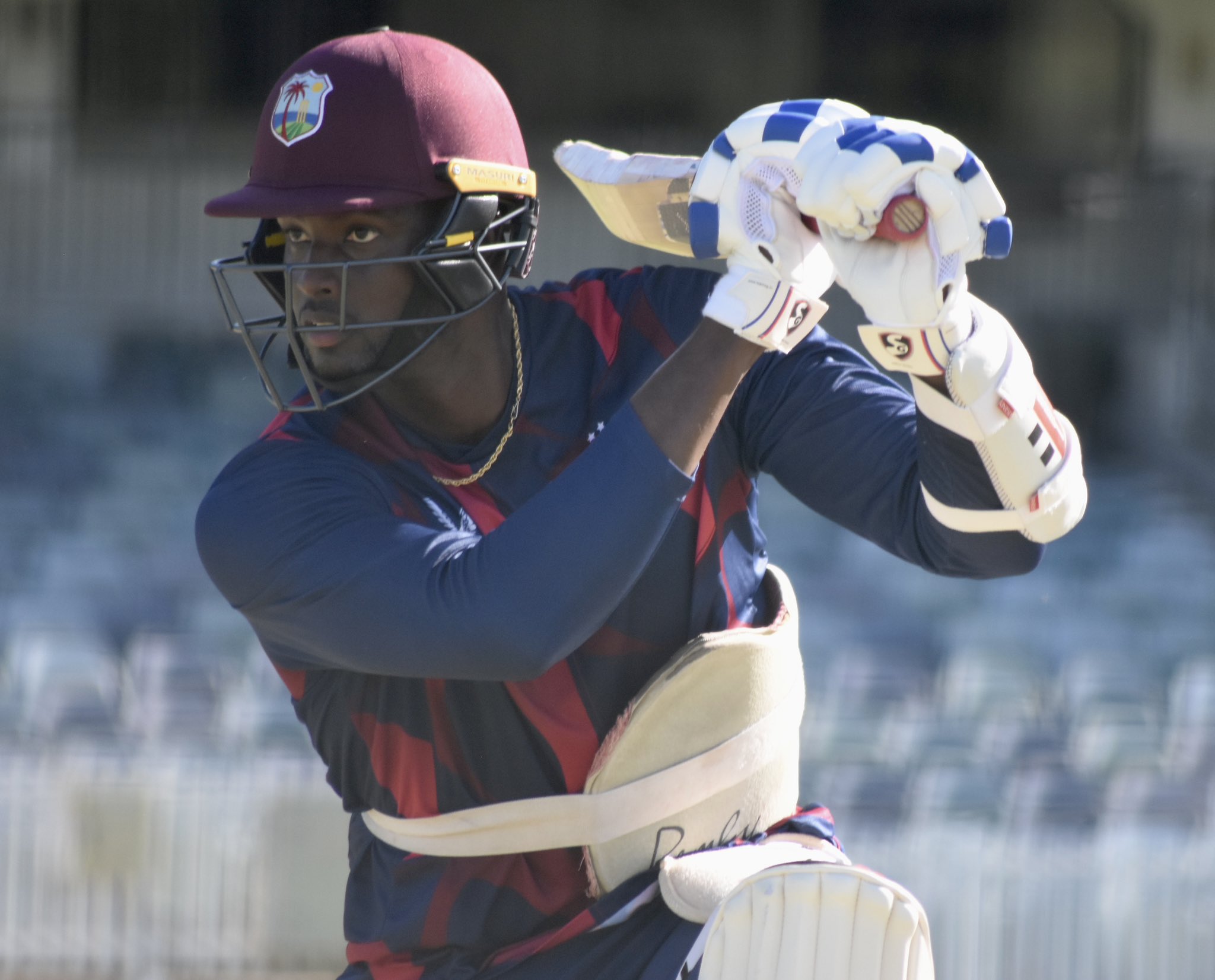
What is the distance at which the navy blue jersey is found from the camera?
55.1 inches

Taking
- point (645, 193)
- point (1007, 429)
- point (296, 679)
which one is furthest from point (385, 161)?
point (1007, 429)

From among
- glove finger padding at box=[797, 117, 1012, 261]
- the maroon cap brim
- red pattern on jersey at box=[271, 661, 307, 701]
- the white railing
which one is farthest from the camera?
the white railing

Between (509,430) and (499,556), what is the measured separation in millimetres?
283

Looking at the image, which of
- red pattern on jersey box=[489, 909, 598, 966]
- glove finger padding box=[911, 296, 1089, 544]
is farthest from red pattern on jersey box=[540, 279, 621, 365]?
red pattern on jersey box=[489, 909, 598, 966]

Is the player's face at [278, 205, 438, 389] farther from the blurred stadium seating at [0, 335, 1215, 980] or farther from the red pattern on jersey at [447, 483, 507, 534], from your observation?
the blurred stadium seating at [0, 335, 1215, 980]

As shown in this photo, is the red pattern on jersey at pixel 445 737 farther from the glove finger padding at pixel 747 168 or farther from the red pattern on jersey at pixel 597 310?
the glove finger padding at pixel 747 168

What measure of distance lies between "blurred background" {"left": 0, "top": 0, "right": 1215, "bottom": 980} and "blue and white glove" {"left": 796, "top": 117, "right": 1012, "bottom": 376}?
2.56m

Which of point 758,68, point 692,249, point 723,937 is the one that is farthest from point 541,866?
point 758,68

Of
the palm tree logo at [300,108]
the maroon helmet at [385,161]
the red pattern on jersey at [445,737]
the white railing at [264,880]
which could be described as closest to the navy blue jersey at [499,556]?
the red pattern on jersey at [445,737]

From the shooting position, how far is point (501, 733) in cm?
155

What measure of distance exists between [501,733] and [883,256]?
23.7 inches

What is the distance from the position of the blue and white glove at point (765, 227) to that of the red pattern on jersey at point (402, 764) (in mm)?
532

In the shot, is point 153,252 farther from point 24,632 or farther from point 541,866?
point 541,866

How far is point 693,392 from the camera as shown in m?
1.33
